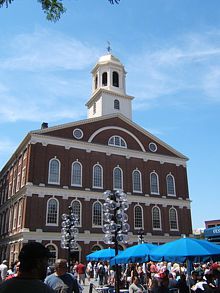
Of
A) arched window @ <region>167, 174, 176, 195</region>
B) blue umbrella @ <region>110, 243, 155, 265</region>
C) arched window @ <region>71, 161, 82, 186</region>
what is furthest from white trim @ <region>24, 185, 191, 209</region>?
blue umbrella @ <region>110, 243, 155, 265</region>

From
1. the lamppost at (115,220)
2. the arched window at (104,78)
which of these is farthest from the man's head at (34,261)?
the arched window at (104,78)

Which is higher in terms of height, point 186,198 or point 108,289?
point 186,198

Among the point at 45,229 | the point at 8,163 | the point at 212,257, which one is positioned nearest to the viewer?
the point at 212,257

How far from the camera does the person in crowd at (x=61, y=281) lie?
231 inches

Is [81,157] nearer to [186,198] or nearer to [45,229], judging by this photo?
[45,229]

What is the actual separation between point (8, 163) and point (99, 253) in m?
28.0

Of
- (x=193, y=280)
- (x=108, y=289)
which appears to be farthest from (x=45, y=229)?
(x=193, y=280)

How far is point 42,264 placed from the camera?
115 inches

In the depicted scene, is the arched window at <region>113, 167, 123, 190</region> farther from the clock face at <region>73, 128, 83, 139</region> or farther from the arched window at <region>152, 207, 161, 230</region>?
the clock face at <region>73, 128, 83, 139</region>

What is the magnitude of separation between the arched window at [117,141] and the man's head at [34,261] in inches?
1419

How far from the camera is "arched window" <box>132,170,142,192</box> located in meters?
38.8

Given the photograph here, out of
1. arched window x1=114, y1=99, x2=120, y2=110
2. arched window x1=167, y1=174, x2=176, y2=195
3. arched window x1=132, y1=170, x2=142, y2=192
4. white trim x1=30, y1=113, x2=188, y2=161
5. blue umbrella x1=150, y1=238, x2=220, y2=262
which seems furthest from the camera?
arched window x1=114, y1=99, x2=120, y2=110

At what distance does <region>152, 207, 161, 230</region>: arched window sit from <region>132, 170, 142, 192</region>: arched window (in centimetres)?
297

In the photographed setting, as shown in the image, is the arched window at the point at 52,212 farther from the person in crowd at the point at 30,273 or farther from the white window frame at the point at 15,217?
the person in crowd at the point at 30,273
